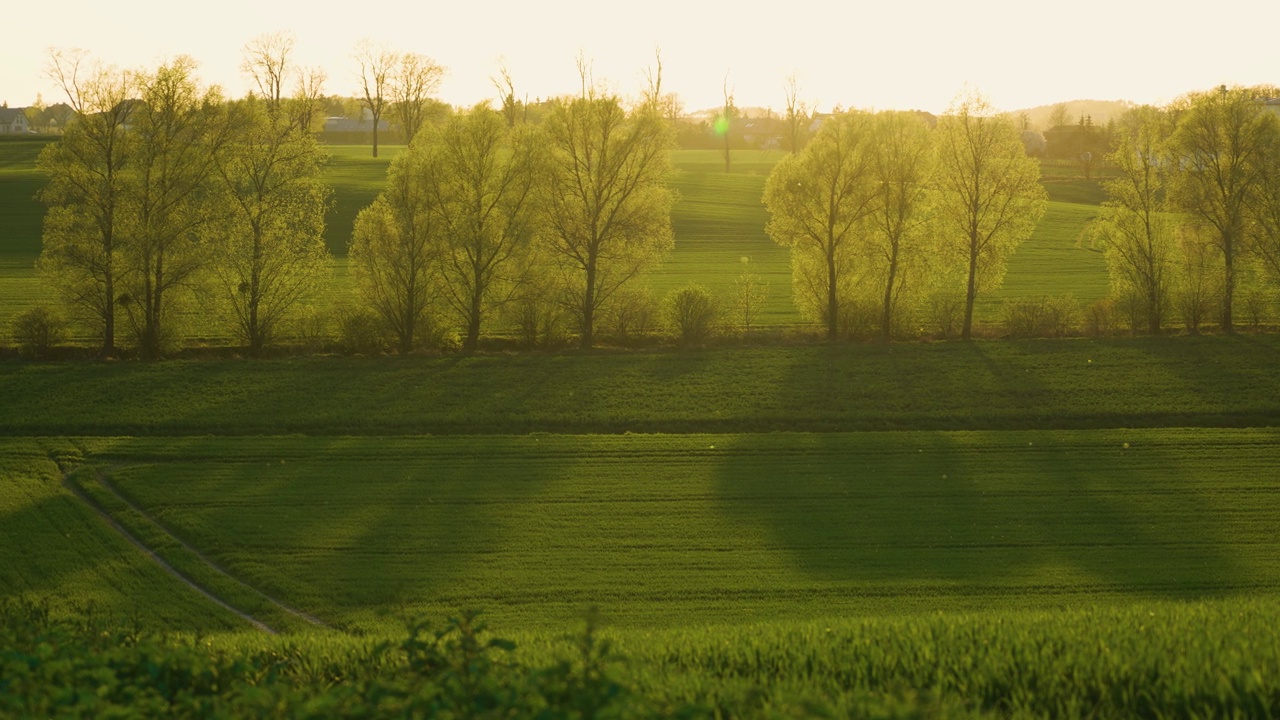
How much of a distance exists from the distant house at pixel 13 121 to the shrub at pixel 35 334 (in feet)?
480

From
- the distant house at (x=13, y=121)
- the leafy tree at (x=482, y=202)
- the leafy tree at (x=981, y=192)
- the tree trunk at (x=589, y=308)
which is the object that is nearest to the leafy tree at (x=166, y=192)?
the leafy tree at (x=482, y=202)

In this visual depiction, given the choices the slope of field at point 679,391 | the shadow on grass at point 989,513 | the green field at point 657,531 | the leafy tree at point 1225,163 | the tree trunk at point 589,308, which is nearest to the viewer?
the green field at point 657,531

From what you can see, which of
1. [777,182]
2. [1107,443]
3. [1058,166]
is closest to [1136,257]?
[777,182]

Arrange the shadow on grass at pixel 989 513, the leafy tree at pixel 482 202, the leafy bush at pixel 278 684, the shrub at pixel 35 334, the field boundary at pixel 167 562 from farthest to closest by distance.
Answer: the leafy tree at pixel 482 202 → the shrub at pixel 35 334 → the shadow on grass at pixel 989 513 → the field boundary at pixel 167 562 → the leafy bush at pixel 278 684

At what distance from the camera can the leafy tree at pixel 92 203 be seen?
4341cm

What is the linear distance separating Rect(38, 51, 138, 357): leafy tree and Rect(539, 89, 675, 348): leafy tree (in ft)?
57.5

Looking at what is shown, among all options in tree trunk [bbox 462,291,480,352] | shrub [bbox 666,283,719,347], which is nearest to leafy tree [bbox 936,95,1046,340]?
shrub [bbox 666,283,719,347]

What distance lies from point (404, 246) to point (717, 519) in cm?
2504

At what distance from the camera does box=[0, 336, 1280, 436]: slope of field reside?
117 ft

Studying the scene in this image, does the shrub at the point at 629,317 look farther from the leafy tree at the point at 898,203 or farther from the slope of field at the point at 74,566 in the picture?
the slope of field at the point at 74,566

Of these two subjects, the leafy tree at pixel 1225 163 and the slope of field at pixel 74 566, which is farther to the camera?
the leafy tree at pixel 1225 163

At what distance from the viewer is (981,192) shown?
157ft

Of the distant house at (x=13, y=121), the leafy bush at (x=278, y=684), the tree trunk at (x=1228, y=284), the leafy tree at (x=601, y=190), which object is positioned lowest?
the leafy bush at (x=278, y=684)

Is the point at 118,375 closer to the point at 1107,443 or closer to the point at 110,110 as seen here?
the point at 110,110
